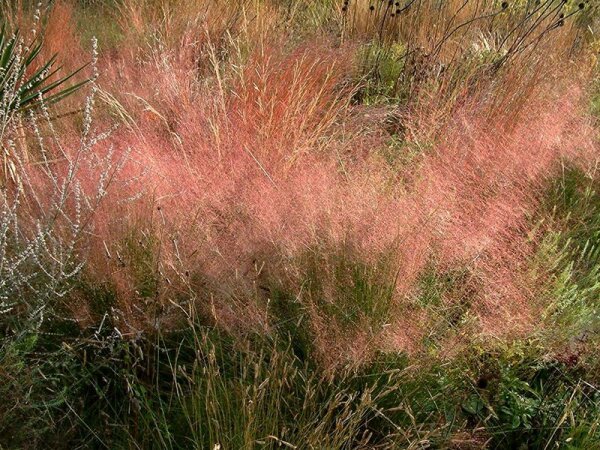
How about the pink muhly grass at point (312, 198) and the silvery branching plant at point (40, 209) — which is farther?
the pink muhly grass at point (312, 198)

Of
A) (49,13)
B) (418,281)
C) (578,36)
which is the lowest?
(578,36)

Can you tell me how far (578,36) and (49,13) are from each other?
360 centimetres

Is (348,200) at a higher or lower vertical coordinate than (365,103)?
higher

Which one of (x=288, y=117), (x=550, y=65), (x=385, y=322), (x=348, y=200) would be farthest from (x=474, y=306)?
(x=550, y=65)

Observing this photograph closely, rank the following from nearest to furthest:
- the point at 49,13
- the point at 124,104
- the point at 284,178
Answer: the point at 284,178 < the point at 124,104 < the point at 49,13

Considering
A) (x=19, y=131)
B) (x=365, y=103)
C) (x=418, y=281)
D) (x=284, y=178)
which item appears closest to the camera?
(x=418, y=281)

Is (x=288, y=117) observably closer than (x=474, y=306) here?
No

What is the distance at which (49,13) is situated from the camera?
4.75m

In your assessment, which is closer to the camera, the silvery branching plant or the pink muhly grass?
the silvery branching plant

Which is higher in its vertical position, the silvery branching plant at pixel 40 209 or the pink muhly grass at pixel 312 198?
the silvery branching plant at pixel 40 209

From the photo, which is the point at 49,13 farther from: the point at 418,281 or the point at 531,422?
the point at 531,422

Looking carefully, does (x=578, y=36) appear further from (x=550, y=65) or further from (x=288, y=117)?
(x=288, y=117)

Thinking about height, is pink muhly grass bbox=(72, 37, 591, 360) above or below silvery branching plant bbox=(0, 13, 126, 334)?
below

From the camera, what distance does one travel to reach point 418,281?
2.48m
